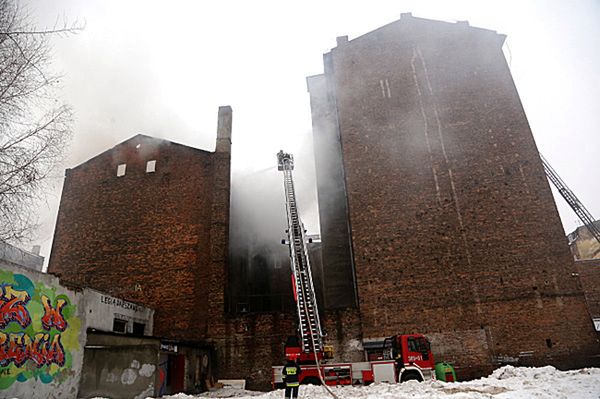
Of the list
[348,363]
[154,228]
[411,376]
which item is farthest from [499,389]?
[154,228]

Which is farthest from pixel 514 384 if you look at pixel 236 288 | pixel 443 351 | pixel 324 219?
pixel 236 288

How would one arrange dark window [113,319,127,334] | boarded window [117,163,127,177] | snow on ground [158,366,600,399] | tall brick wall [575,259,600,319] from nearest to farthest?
snow on ground [158,366,600,399] < dark window [113,319,127,334] < boarded window [117,163,127,177] < tall brick wall [575,259,600,319]

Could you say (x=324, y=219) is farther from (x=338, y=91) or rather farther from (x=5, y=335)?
(x=5, y=335)

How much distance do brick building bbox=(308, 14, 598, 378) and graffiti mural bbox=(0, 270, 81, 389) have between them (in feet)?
30.6

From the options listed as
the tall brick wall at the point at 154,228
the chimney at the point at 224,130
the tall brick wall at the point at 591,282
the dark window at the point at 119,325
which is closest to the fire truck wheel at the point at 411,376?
the tall brick wall at the point at 154,228

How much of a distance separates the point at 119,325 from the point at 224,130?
970cm

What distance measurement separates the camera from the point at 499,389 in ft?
25.4

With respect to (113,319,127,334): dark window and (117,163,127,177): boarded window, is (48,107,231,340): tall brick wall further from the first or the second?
(113,319,127,334): dark window

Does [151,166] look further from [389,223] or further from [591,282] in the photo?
[591,282]

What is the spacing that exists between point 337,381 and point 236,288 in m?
9.25

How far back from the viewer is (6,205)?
6910 mm

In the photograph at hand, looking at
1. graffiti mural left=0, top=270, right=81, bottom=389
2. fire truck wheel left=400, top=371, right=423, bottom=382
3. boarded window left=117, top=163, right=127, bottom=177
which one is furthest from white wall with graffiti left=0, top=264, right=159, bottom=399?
boarded window left=117, top=163, right=127, bottom=177

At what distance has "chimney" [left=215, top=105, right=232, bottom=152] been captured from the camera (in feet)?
60.2

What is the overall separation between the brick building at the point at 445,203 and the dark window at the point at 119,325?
7737mm
